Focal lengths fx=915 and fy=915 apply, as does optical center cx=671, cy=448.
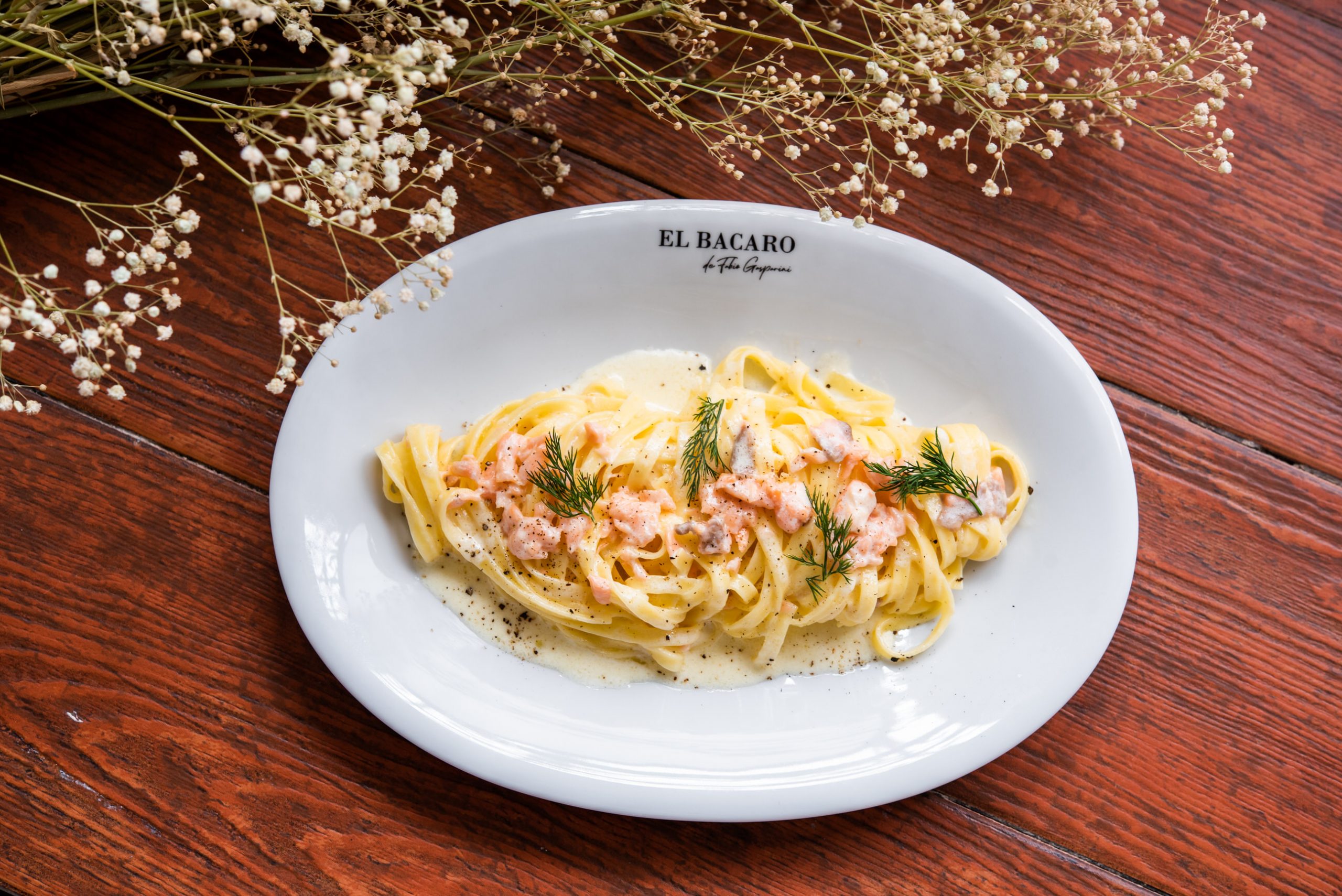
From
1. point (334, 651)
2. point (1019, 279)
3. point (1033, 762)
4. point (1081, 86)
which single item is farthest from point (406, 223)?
point (1033, 762)

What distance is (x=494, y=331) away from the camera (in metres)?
2.49

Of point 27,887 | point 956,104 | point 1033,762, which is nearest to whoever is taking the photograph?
point 956,104

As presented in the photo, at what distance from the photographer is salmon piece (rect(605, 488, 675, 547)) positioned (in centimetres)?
236

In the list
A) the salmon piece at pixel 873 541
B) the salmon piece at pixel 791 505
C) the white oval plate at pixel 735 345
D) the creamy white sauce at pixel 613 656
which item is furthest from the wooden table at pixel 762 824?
the salmon piece at pixel 791 505

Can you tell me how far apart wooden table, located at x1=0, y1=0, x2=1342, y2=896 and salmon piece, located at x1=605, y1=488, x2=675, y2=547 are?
804mm

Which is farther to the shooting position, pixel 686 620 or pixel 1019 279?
pixel 1019 279

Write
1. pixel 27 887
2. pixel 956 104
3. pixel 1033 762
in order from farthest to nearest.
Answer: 1. pixel 1033 762
2. pixel 27 887
3. pixel 956 104

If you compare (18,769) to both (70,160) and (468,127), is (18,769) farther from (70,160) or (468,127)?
(468,127)

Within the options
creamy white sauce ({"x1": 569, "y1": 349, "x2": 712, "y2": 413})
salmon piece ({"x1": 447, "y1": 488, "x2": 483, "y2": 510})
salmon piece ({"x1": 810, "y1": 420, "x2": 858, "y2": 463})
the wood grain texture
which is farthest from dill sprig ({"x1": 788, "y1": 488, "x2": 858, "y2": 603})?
salmon piece ({"x1": 447, "y1": 488, "x2": 483, "y2": 510})

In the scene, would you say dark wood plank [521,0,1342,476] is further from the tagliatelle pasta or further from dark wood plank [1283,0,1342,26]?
the tagliatelle pasta

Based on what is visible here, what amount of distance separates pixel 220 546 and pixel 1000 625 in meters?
2.13

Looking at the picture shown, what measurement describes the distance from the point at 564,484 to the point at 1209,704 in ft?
6.30

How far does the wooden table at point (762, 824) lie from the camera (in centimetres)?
245

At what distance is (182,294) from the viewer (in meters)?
2.49
